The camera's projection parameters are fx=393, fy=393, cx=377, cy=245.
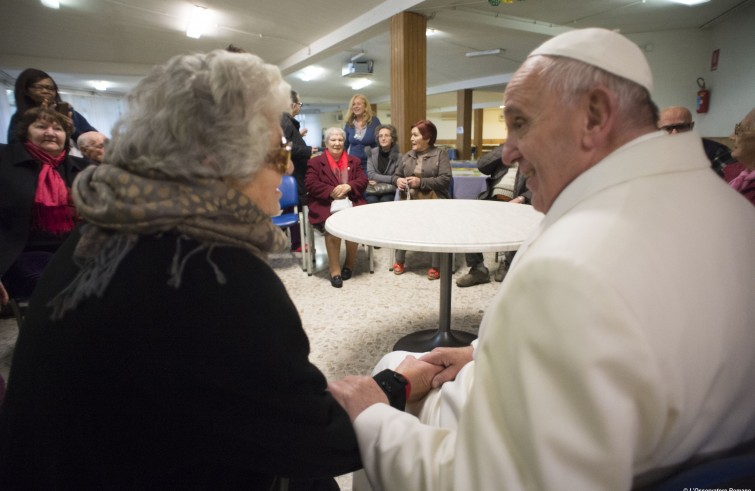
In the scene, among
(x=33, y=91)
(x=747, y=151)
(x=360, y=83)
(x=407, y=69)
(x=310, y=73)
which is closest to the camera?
(x=747, y=151)

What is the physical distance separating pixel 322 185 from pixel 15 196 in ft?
6.91

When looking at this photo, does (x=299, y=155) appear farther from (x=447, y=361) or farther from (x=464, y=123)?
(x=464, y=123)

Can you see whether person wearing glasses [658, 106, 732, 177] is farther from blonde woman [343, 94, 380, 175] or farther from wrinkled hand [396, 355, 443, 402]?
wrinkled hand [396, 355, 443, 402]

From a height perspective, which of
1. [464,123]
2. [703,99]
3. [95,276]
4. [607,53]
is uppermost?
[464,123]

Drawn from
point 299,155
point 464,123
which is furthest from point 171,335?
point 464,123

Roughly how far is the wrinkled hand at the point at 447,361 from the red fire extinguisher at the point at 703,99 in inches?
298

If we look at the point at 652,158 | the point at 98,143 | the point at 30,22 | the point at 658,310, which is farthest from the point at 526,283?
the point at 30,22

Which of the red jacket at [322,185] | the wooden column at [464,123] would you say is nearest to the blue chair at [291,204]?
the red jacket at [322,185]

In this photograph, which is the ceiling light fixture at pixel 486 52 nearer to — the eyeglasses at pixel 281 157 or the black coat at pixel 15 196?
the black coat at pixel 15 196

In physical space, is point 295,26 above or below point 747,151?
above

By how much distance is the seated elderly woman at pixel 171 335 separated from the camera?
585 millimetres

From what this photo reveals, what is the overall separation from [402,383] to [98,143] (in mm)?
2766

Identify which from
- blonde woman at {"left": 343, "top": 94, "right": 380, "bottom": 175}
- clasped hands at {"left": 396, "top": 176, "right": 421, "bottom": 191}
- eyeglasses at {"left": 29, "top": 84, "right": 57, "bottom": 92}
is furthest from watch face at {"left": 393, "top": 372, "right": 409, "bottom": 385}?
blonde woman at {"left": 343, "top": 94, "right": 380, "bottom": 175}

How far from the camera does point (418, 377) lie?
1046mm
